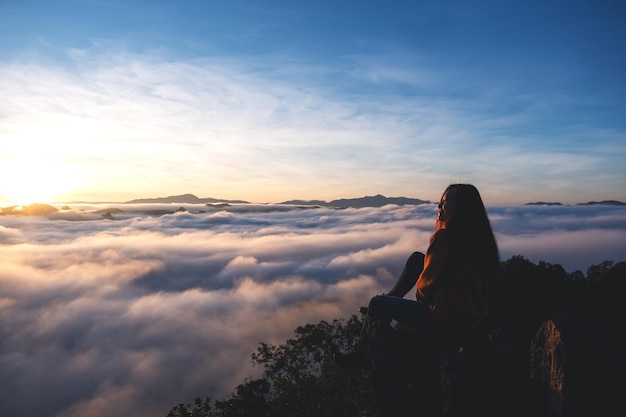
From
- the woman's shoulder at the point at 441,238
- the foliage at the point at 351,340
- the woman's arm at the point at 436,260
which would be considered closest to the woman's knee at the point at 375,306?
the woman's arm at the point at 436,260

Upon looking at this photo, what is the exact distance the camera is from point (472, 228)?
17.4 ft

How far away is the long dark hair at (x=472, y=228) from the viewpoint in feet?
17.3

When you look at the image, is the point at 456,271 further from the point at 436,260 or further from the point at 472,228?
the point at 472,228

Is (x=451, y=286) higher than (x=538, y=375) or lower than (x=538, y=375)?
higher

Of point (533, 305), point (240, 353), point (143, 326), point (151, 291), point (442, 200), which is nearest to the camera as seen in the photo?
point (442, 200)

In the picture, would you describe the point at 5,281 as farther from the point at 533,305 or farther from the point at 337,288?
the point at 533,305

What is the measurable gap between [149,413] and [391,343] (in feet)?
497

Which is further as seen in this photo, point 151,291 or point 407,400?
point 151,291

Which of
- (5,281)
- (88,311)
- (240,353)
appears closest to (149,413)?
(240,353)

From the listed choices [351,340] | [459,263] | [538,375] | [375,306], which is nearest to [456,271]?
[459,263]

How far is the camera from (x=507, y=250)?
186625 mm

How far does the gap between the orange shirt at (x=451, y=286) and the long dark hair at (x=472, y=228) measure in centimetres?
12

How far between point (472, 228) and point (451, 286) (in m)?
0.94

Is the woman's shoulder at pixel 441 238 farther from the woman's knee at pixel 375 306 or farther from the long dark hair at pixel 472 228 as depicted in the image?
the woman's knee at pixel 375 306
